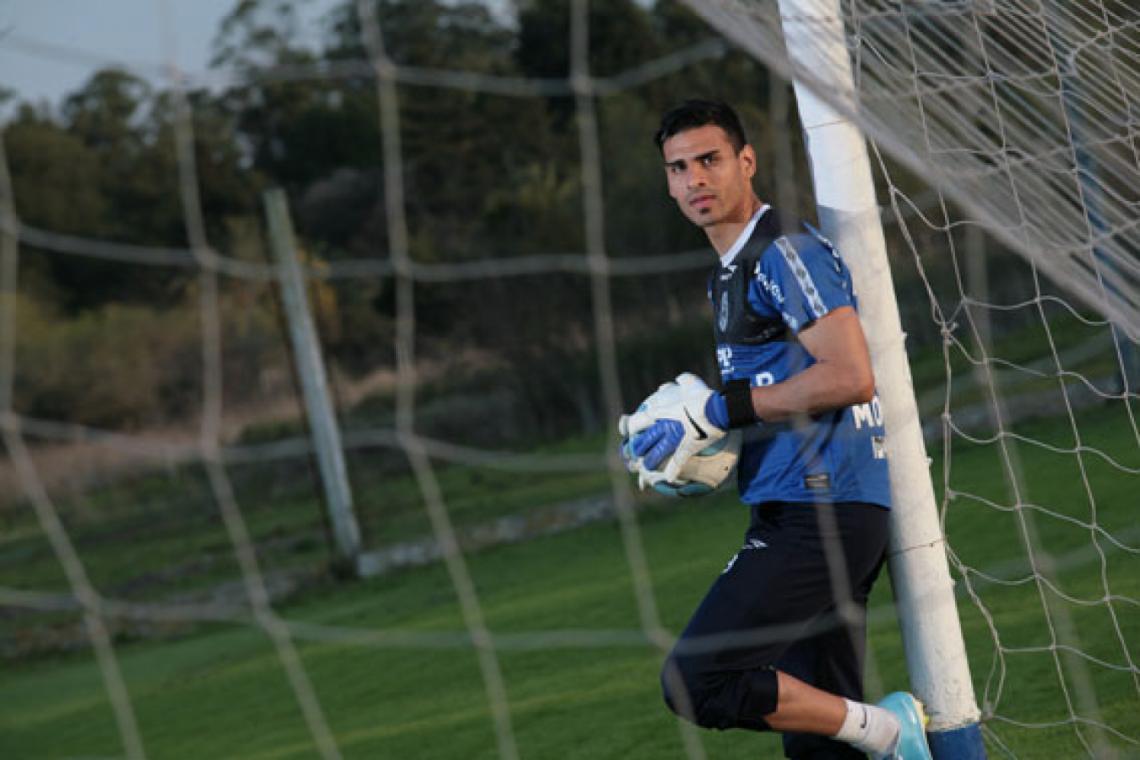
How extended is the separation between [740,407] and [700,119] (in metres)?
0.60

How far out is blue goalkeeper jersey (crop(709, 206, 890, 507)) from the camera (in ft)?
10.4

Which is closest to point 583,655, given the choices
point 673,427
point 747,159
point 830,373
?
point 673,427

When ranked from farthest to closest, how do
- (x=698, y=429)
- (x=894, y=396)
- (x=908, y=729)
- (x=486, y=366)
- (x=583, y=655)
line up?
(x=486, y=366), (x=583, y=655), (x=894, y=396), (x=908, y=729), (x=698, y=429)

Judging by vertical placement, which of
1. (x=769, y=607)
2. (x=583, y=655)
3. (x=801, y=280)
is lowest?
(x=583, y=655)

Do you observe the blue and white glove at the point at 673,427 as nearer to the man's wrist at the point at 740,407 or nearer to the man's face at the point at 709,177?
the man's wrist at the point at 740,407

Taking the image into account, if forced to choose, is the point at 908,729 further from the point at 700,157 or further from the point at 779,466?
the point at 700,157

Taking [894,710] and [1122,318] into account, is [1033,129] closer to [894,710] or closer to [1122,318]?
[1122,318]

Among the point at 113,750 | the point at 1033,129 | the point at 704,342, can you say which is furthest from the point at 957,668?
the point at 704,342

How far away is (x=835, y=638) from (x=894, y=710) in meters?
0.18

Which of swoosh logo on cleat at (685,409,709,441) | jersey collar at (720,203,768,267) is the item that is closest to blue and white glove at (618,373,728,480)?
swoosh logo on cleat at (685,409,709,441)

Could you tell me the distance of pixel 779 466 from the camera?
3.23 meters

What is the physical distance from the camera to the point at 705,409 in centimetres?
319

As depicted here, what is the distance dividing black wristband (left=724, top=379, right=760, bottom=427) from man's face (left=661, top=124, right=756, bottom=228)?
35 cm

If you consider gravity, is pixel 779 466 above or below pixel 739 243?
below
